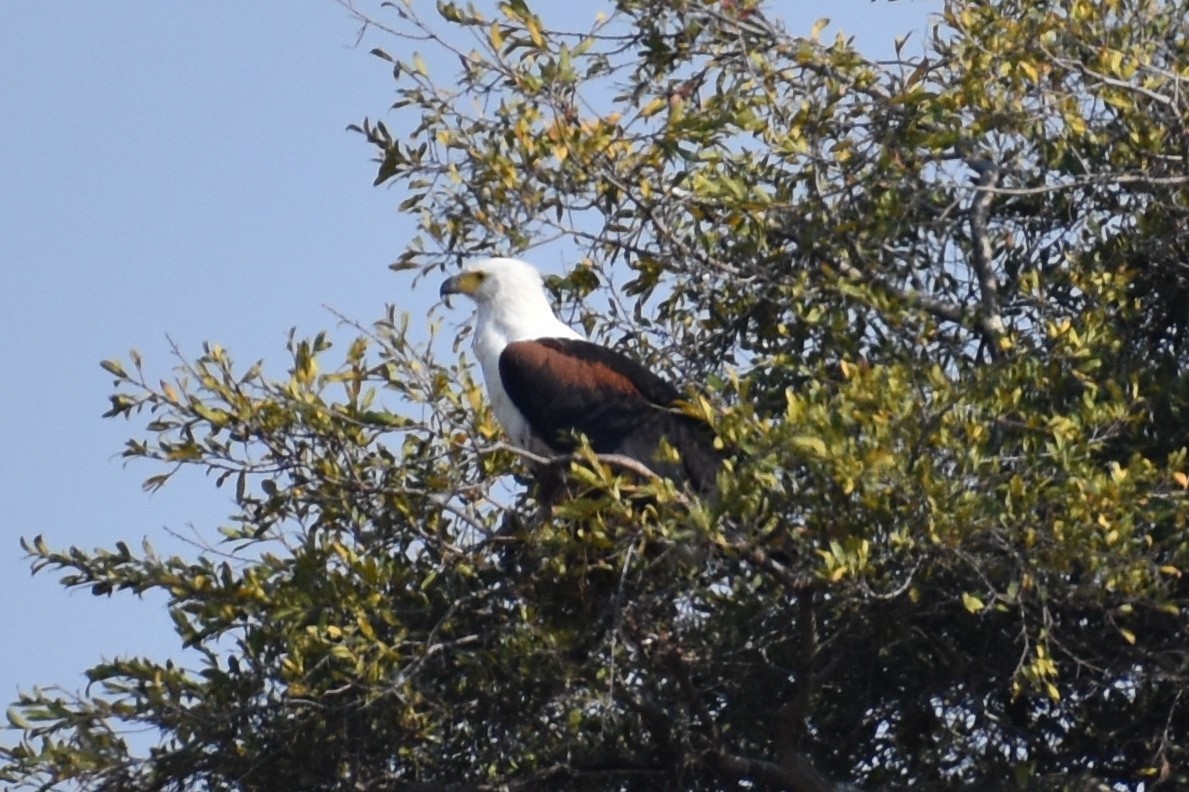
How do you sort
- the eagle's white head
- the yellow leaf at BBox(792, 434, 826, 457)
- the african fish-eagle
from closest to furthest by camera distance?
the yellow leaf at BBox(792, 434, 826, 457) < the african fish-eagle < the eagle's white head

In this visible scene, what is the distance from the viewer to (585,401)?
7320mm

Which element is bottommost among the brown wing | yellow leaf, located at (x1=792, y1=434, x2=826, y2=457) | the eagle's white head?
yellow leaf, located at (x1=792, y1=434, x2=826, y2=457)

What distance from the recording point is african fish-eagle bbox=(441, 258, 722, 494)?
23.7 feet

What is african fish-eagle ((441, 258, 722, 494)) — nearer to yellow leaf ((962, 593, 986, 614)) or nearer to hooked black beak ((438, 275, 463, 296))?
hooked black beak ((438, 275, 463, 296))

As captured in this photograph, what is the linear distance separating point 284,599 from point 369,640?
298 mm

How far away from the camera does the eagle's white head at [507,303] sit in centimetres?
781

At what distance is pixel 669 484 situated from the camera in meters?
5.44

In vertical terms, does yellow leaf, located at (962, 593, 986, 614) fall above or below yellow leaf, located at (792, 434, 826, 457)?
below

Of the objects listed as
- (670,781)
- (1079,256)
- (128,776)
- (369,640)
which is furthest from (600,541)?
(1079,256)

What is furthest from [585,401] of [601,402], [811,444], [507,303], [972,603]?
[972,603]

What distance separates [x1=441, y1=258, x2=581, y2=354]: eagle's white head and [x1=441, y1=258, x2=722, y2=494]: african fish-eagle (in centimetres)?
1

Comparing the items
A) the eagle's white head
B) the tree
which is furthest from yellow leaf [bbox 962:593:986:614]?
the eagle's white head

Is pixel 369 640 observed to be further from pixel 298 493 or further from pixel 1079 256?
pixel 1079 256

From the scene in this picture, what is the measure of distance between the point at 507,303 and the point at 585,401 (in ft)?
2.56
